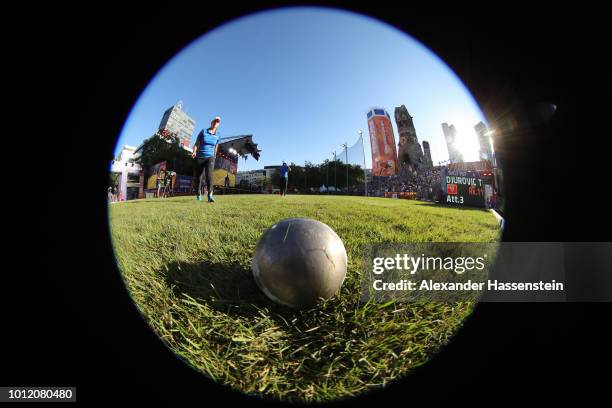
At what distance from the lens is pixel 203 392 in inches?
59.9

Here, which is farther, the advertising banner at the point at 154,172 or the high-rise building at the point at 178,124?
the advertising banner at the point at 154,172

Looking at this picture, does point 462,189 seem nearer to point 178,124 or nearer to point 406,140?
point 406,140

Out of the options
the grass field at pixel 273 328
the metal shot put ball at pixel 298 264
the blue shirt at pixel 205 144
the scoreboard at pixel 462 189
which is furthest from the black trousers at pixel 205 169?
the scoreboard at pixel 462 189

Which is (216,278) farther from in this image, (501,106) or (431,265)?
(501,106)

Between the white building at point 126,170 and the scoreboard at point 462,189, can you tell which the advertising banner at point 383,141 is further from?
the white building at point 126,170

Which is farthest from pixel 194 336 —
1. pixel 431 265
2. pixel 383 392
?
pixel 431 265

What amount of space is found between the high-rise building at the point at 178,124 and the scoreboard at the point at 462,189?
27.1 ft

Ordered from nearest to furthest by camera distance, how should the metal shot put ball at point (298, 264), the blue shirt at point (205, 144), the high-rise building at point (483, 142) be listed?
1. the metal shot put ball at point (298, 264)
2. the high-rise building at point (483, 142)
3. the blue shirt at point (205, 144)

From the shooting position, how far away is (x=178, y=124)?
7289 millimetres

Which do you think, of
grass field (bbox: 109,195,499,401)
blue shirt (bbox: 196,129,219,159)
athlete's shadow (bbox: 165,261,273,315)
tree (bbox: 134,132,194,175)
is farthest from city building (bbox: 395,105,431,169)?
tree (bbox: 134,132,194,175)

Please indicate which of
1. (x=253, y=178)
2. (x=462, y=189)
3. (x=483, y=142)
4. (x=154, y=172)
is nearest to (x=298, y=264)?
(x=483, y=142)

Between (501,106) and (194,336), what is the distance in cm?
302

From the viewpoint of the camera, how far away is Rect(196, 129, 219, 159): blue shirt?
21.0 feet

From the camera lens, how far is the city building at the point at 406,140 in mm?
4961
